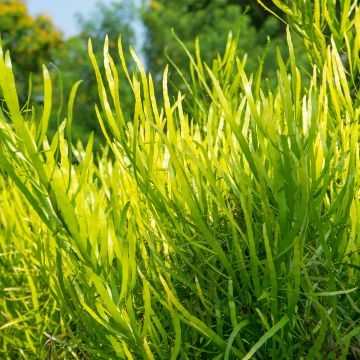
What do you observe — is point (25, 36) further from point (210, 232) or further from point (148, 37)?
point (210, 232)

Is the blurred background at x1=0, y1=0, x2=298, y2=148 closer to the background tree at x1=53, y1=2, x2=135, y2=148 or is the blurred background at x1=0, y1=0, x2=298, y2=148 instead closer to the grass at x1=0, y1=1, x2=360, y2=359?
the background tree at x1=53, y1=2, x2=135, y2=148

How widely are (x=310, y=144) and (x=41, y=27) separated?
42.4 ft

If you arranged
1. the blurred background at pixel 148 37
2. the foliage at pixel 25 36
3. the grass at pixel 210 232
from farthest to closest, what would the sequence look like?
the foliage at pixel 25 36
the blurred background at pixel 148 37
the grass at pixel 210 232

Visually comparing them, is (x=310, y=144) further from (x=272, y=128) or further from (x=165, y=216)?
(x=165, y=216)

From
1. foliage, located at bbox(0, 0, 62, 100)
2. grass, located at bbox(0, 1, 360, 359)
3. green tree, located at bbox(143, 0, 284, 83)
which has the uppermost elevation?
grass, located at bbox(0, 1, 360, 359)

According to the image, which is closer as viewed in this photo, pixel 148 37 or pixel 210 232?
pixel 210 232

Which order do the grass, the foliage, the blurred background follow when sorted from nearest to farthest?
1. the grass
2. the blurred background
3. the foliage

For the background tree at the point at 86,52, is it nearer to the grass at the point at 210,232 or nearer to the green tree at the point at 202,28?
the green tree at the point at 202,28

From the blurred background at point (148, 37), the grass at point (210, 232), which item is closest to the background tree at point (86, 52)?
the blurred background at point (148, 37)

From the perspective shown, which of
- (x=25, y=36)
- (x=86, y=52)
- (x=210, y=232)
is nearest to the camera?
(x=210, y=232)

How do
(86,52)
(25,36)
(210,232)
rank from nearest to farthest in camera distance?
(210,232)
(86,52)
(25,36)

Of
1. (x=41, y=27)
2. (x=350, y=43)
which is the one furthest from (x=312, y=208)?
(x=41, y=27)

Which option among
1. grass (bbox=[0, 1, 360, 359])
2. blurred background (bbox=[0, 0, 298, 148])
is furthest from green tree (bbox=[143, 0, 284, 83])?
grass (bbox=[0, 1, 360, 359])

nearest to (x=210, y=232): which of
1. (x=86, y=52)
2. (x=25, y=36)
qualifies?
(x=86, y=52)
